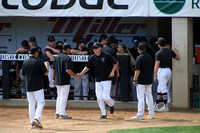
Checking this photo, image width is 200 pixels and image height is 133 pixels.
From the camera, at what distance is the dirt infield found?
31.0 feet

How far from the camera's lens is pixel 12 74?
1369cm

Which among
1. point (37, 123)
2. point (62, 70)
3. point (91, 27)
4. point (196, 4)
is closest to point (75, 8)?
point (91, 27)

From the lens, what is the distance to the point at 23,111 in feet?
41.0

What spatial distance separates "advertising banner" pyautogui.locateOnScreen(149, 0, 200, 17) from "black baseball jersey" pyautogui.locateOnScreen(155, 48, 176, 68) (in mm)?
1130

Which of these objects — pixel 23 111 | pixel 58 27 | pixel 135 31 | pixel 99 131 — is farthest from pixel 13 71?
pixel 99 131

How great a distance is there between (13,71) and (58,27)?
9.25 ft

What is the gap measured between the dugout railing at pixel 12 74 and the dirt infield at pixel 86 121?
0.59 m

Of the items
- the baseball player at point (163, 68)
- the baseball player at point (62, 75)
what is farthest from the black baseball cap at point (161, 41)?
the baseball player at point (62, 75)

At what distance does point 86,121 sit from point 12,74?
3.96 meters

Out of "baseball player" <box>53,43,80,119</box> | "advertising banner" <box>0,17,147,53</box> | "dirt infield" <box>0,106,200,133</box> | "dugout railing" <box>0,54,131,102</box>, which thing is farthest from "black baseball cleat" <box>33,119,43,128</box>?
"advertising banner" <box>0,17,147,53</box>

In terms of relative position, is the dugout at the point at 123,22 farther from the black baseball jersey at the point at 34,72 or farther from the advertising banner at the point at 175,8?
the black baseball jersey at the point at 34,72

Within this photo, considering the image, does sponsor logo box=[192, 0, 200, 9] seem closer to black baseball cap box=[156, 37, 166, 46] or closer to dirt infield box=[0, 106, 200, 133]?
black baseball cap box=[156, 37, 166, 46]

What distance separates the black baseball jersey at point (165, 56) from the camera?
11.9m

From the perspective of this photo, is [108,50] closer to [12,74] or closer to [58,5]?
[58,5]
